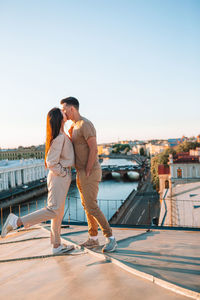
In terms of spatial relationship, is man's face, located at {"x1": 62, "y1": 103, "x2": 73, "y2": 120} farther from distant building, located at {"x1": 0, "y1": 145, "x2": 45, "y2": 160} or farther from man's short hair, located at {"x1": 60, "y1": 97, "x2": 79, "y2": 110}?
distant building, located at {"x1": 0, "y1": 145, "x2": 45, "y2": 160}

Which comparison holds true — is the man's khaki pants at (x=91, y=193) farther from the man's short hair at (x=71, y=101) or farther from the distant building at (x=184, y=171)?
the distant building at (x=184, y=171)

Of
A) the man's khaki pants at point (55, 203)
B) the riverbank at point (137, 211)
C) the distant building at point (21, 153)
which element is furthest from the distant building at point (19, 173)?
the man's khaki pants at point (55, 203)

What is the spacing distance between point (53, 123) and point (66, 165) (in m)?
0.37

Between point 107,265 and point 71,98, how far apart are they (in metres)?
1.38

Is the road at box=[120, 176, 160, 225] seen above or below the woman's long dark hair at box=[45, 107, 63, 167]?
below

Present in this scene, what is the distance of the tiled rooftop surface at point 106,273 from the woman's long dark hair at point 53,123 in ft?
3.10

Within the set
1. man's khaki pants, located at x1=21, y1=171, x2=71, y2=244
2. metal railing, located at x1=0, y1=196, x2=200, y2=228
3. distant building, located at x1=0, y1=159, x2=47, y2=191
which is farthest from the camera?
distant building, located at x1=0, y1=159, x2=47, y2=191

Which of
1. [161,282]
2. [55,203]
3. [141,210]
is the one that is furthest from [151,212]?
[161,282]

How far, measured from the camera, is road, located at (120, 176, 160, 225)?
1775 centimetres

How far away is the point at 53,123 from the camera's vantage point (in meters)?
2.31

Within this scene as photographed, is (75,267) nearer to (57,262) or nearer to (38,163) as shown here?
(57,262)

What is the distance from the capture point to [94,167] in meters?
2.38

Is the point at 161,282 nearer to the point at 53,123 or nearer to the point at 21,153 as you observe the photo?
the point at 53,123

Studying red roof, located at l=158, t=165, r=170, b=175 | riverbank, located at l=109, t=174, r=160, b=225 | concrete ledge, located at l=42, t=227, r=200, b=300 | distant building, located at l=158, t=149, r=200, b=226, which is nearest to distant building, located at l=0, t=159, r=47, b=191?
riverbank, located at l=109, t=174, r=160, b=225
